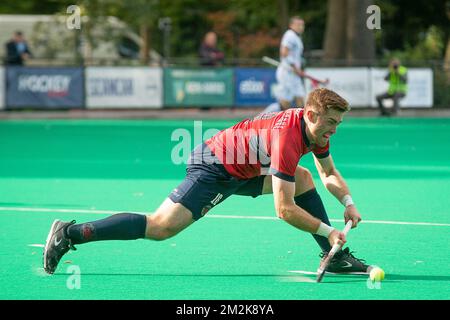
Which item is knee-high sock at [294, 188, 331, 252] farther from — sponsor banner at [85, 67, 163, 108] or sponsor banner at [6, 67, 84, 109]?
sponsor banner at [6, 67, 84, 109]

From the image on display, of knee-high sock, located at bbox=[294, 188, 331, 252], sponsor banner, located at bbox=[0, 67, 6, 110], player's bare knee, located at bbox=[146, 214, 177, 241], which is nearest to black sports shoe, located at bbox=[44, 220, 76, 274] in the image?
player's bare knee, located at bbox=[146, 214, 177, 241]

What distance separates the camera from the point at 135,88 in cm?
2912

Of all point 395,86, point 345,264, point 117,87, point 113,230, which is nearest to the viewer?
point 113,230

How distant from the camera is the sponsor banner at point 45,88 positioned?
28.5m

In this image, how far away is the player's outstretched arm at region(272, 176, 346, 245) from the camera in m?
7.47

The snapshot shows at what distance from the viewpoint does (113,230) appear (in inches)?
311

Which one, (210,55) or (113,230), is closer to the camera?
(113,230)

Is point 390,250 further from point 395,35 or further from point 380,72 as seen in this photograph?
point 395,35

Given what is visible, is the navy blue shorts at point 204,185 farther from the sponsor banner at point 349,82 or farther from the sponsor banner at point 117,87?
the sponsor banner at point 349,82

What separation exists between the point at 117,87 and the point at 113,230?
21332mm

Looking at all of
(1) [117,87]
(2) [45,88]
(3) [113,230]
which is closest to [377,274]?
(3) [113,230]

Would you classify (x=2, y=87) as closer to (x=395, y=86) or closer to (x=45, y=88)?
Result: (x=45, y=88)

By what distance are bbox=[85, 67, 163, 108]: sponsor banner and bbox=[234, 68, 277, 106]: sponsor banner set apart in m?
2.34

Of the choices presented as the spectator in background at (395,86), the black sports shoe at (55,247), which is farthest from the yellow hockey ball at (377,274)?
the spectator in background at (395,86)
